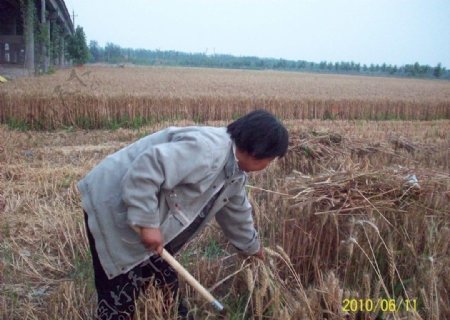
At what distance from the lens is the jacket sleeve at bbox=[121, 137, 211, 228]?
1.88 metres

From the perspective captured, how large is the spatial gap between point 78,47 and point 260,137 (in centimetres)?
4244

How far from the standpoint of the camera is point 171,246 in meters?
2.38

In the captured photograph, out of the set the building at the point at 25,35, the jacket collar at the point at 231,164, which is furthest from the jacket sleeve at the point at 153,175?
the building at the point at 25,35

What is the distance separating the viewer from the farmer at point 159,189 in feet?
6.25

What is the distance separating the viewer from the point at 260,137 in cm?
204

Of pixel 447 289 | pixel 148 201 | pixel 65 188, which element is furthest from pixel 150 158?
pixel 65 188

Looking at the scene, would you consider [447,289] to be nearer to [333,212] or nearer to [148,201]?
[333,212]

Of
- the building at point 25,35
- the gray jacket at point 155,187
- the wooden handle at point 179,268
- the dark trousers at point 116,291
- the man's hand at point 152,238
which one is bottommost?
the dark trousers at point 116,291

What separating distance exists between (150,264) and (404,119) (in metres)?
14.3

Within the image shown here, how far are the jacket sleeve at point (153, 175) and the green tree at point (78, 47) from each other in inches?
1659

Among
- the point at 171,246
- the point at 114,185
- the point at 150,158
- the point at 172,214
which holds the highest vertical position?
the point at 150,158
